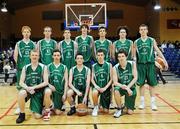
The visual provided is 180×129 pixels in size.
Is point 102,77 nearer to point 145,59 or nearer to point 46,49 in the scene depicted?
point 145,59

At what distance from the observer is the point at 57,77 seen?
6.77 m

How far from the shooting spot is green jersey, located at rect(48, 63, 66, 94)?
6766 millimetres

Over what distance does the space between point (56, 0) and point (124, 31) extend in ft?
69.1

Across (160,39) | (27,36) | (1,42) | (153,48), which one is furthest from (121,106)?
(1,42)

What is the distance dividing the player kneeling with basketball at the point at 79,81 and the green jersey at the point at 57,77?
153 millimetres

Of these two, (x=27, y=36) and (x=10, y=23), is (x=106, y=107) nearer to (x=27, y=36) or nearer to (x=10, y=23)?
(x=27, y=36)

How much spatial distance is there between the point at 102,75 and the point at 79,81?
1.42 feet

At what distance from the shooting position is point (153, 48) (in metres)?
7.22

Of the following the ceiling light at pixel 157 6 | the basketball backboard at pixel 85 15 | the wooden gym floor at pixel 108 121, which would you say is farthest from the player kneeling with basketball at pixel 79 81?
the ceiling light at pixel 157 6

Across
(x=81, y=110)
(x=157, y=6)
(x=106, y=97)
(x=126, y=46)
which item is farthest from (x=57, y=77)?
(x=157, y=6)

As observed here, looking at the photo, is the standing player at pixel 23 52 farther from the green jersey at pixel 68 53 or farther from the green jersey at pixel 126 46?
the green jersey at pixel 126 46

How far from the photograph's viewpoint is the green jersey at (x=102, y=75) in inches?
271

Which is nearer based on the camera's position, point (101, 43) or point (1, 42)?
point (101, 43)

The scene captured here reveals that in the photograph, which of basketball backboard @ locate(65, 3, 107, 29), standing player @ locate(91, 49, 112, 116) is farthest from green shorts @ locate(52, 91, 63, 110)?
basketball backboard @ locate(65, 3, 107, 29)
